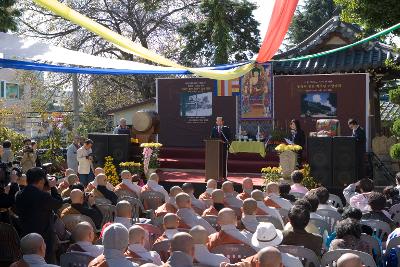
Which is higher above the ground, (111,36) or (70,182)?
(111,36)

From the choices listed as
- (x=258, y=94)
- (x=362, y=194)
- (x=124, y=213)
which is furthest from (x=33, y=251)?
(x=258, y=94)

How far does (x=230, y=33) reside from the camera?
2723 cm

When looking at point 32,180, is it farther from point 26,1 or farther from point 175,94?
point 26,1

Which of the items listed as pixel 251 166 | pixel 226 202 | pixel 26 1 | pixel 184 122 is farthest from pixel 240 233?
pixel 26 1

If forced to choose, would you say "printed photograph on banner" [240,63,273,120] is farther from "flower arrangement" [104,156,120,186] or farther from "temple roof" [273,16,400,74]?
"flower arrangement" [104,156,120,186]

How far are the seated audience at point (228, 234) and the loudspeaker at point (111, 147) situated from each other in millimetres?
9850

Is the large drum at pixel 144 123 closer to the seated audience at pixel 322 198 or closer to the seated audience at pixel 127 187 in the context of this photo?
the seated audience at pixel 127 187

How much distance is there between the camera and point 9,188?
25.5 feet

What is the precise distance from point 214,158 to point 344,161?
9.32 ft

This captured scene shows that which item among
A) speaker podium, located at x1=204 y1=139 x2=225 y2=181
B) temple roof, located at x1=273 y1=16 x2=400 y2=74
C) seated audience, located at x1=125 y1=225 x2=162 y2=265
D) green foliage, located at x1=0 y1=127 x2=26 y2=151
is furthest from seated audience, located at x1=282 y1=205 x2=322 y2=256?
green foliage, located at x1=0 y1=127 x2=26 y2=151

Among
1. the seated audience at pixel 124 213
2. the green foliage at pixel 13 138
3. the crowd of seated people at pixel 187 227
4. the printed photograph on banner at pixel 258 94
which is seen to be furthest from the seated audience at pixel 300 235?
the green foliage at pixel 13 138

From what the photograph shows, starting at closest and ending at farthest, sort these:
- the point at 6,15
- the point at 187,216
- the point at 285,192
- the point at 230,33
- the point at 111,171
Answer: the point at 187,216 → the point at 285,192 → the point at 6,15 → the point at 111,171 → the point at 230,33

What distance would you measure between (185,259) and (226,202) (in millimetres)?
3977

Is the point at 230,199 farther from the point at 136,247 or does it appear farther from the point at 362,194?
the point at 136,247
